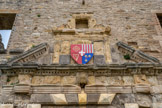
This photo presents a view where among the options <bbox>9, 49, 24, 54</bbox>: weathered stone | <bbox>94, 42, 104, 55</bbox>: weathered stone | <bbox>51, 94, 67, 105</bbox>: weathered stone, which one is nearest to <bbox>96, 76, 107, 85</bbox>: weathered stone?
<bbox>94, 42, 104, 55</bbox>: weathered stone

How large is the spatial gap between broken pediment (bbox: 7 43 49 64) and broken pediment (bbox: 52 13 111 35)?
841 millimetres

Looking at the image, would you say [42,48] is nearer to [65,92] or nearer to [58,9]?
[65,92]

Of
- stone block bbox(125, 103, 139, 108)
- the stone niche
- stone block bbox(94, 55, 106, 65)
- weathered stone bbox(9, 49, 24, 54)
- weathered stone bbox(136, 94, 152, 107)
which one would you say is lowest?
stone block bbox(125, 103, 139, 108)

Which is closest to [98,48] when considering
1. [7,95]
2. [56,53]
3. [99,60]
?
[99,60]

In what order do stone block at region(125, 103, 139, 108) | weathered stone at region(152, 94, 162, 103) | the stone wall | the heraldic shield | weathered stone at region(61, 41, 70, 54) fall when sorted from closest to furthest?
stone block at region(125, 103, 139, 108) < weathered stone at region(152, 94, 162, 103) < the heraldic shield < weathered stone at region(61, 41, 70, 54) < the stone wall

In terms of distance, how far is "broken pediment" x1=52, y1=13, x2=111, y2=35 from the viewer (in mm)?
5938

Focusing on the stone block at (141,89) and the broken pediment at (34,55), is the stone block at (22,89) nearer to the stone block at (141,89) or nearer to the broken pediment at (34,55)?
the broken pediment at (34,55)

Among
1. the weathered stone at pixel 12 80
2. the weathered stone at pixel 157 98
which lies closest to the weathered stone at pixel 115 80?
the weathered stone at pixel 157 98

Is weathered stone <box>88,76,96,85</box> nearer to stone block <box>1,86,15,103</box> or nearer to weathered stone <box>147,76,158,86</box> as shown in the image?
weathered stone <box>147,76,158,86</box>

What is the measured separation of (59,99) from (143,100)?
1.97 meters

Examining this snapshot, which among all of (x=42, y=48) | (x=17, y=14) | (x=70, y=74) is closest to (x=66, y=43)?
(x=42, y=48)

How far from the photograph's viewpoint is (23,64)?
15.6 ft

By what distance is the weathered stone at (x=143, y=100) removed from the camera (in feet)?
14.0

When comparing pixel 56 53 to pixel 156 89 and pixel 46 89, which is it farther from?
pixel 156 89
